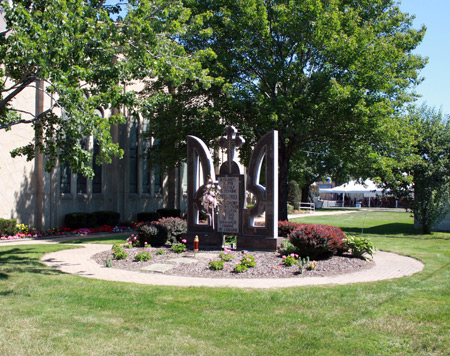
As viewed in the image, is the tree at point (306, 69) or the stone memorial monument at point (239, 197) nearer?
the stone memorial monument at point (239, 197)

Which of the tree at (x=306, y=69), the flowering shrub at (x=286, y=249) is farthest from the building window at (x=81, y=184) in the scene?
the flowering shrub at (x=286, y=249)

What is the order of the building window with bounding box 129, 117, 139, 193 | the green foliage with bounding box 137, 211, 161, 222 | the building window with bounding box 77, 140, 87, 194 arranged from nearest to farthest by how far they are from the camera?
1. the building window with bounding box 77, 140, 87, 194
2. the green foliage with bounding box 137, 211, 161, 222
3. the building window with bounding box 129, 117, 139, 193

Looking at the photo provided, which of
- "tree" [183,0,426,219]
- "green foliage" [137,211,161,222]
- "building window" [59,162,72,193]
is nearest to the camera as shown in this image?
"tree" [183,0,426,219]

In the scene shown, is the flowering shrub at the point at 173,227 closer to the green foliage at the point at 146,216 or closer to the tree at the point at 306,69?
the tree at the point at 306,69

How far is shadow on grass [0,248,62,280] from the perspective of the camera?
1018cm

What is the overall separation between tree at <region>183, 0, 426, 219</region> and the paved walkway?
7.70m

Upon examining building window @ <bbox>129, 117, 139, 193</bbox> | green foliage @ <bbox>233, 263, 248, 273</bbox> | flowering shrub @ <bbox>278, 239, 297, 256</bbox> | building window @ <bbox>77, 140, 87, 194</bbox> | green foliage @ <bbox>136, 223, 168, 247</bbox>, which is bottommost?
green foliage @ <bbox>233, 263, 248, 273</bbox>

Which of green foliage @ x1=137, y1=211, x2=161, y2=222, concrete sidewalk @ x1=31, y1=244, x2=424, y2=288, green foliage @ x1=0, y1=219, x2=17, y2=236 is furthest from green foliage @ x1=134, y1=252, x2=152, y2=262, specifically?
green foliage @ x1=137, y1=211, x2=161, y2=222

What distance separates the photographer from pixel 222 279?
9734 millimetres

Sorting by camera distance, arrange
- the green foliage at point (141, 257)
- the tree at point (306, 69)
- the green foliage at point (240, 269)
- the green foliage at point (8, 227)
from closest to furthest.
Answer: the green foliage at point (240, 269) → the green foliage at point (141, 257) → the green foliage at point (8, 227) → the tree at point (306, 69)

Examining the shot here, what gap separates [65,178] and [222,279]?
44.7 feet

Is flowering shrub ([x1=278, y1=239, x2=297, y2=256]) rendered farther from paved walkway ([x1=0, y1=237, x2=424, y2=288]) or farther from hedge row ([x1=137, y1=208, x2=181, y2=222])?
hedge row ([x1=137, y1=208, x2=181, y2=222])

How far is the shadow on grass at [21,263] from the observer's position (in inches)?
401

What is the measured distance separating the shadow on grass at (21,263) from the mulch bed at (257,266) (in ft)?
5.02
